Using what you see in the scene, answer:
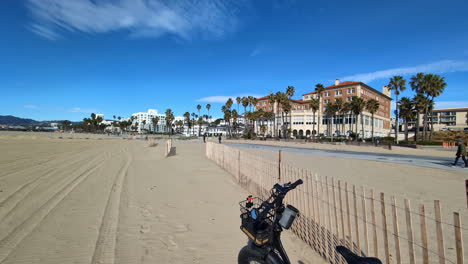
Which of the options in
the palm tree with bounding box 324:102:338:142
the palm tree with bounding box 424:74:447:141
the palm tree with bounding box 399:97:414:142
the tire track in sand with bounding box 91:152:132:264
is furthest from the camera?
the palm tree with bounding box 324:102:338:142

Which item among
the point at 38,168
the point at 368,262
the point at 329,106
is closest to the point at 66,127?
the point at 329,106

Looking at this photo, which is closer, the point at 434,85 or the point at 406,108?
the point at 434,85

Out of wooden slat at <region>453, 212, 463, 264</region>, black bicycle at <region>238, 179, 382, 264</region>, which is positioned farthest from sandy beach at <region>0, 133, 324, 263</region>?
wooden slat at <region>453, 212, 463, 264</region>

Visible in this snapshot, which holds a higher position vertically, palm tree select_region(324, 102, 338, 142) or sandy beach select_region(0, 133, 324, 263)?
palm tree select_region(324, 102, 338, 142)

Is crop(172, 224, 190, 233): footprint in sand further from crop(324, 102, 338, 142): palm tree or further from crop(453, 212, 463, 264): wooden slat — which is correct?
crop(324, 102, 338, 142): palm tree

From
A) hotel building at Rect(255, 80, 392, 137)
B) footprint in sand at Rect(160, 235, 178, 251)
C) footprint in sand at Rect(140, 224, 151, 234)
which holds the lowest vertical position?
footprint in sand at Rect(160, 235, 178, 251)

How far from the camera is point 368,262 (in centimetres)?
177

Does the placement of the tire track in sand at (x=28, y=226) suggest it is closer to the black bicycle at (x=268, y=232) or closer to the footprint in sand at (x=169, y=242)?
the footprint in sand at (x=169, y=242)

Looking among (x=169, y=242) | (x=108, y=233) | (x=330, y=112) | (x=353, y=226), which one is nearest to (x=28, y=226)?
(x=108, y=233)

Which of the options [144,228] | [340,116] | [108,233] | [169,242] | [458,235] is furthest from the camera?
[340,116]

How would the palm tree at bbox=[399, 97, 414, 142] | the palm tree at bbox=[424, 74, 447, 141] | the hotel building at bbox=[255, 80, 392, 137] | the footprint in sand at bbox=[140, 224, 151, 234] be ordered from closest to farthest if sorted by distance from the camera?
the footprint in sand at bbox=[140, 224, 151, 234], the palm tree at bbox=[424, 74, 447, 141], the palm tree at bbox=[399, 97, 414, 142], the hotel building at bbox=[255, 80, 392, 137]

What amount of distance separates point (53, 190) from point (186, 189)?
401cm

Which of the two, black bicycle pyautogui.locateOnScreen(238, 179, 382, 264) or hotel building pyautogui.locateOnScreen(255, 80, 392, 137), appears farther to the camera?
hotel building pyautogui.locateOnScreen(255, 80, 392, 137)

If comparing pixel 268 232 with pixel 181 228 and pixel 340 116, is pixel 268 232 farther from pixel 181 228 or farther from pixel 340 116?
pixel 340 116
